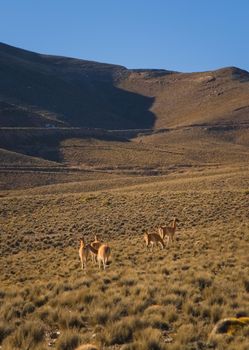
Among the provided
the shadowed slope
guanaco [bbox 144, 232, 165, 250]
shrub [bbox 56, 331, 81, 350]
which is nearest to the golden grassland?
shrub [bbox 56, 331, 81, 350]

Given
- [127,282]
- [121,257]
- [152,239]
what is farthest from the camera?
[152,239]

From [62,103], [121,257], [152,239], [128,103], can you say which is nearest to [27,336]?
[121,257]

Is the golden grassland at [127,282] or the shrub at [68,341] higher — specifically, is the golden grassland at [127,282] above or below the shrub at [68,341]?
below

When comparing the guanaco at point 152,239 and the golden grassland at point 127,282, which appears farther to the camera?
the guanaco at point 152,239

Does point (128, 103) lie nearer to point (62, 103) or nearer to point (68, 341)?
point (62, 103)

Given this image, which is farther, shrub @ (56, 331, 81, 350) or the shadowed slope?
the shadowed slope

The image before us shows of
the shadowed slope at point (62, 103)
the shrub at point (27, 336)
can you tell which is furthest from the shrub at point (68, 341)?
the shadowed slope at point (62, 103)

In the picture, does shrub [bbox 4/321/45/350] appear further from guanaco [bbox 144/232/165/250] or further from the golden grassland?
guanaco [bbox 144/232/165/250]

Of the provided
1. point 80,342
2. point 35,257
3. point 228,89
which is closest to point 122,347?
point 80,342

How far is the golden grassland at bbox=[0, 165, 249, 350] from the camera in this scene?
29.2 feet

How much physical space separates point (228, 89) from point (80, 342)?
581 ft

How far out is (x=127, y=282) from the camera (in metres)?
13.1

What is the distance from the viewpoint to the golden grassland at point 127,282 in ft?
29.2

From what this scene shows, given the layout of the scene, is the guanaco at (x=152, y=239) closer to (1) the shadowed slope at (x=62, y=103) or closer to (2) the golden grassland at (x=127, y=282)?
(2) the golden grassland at (x=127, y=282)
